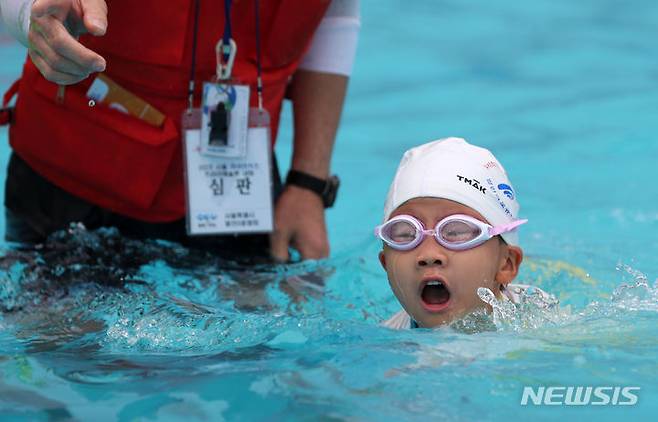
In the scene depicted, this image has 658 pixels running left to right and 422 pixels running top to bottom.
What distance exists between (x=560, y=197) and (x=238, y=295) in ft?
9.35

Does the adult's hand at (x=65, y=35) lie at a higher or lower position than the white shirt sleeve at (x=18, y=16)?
lower

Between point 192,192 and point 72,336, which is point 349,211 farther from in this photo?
point 72,336

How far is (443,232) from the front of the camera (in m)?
3.17

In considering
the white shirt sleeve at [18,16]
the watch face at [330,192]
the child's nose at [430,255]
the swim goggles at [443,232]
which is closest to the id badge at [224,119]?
the watch face at [330,192]

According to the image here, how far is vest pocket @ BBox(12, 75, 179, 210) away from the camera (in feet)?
12.6

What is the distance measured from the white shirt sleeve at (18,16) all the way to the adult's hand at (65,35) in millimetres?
316

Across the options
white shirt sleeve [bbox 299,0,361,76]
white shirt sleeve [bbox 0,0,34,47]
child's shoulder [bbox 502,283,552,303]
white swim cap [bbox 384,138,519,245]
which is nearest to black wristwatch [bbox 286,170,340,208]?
white shirt sleeve [bbox 299,0,361,76]

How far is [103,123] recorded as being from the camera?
384 cm

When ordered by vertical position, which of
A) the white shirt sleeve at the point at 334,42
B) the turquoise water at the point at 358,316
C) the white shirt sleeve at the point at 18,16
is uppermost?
the white shirt sleeve at the point at 334,42

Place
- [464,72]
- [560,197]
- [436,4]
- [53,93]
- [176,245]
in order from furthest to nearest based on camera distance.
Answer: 1. [436,4]
2. [464,72]
3. [560,197]
4. [176,245]
5. [53,93]

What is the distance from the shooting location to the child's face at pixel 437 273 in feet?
10.3

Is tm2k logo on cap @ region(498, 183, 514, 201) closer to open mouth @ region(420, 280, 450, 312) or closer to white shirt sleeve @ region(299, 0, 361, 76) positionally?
open mouth @ region(420, 280, 450, 312)

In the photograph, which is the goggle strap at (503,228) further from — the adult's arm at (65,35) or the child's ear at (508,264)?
the adult's arm at (65,35)

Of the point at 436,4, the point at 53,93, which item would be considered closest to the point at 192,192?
the point at 53,93
